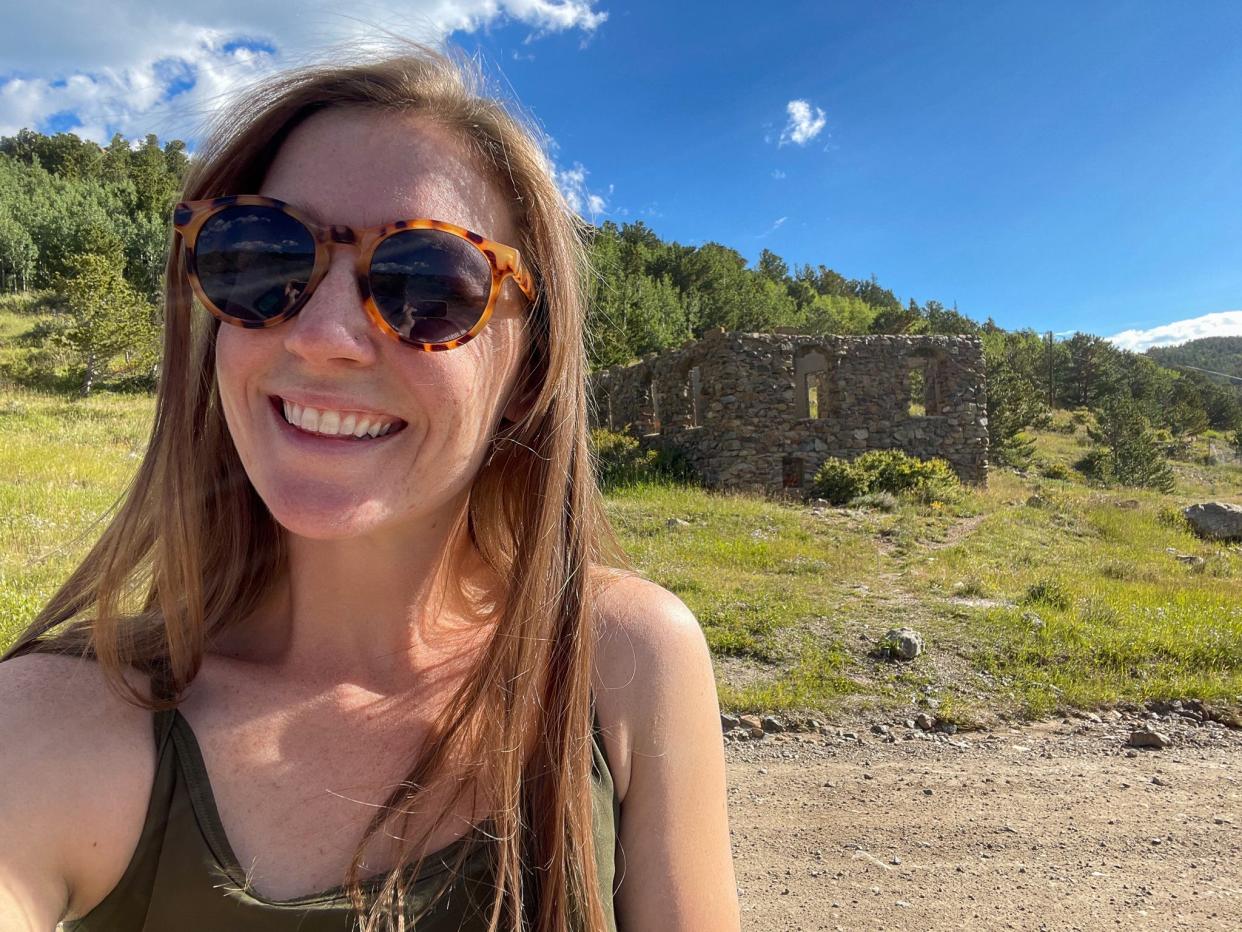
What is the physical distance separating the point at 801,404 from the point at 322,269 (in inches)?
626

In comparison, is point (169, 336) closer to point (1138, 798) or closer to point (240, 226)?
point (240, 226)

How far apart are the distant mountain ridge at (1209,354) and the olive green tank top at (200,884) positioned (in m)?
118

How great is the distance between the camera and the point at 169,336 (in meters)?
1.25

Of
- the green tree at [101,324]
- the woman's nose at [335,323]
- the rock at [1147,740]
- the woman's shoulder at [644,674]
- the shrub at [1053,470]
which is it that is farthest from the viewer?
the shrub at [1053,470]

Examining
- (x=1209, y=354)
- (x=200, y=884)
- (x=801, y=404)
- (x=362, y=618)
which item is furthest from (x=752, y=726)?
(x=1209, y=354)

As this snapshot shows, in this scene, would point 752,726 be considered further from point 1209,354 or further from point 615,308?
point 1209,354

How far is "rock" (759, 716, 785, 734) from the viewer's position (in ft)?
14.4

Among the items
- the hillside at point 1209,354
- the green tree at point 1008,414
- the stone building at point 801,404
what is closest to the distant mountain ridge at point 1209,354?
the hillside at point 1209,354

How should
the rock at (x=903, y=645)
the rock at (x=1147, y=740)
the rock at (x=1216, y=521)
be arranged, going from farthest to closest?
the rock at (x=1216, y=521), the rock at (x=903, y=645), the rock at (x=1147, y=740)

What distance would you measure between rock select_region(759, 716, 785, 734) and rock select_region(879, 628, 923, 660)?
146 centimetres

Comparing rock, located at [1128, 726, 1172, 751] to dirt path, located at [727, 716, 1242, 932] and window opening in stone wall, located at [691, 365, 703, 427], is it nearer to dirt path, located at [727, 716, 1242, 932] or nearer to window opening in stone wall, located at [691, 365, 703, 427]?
dirt path, located at [727, 716, 1242, 932]

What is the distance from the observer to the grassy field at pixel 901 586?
16.4 feet

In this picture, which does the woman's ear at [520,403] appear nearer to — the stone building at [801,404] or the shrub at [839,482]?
the shrub at [839,482]

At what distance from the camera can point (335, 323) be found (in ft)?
3.38
